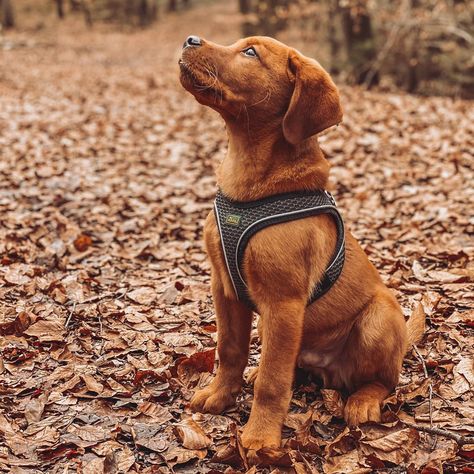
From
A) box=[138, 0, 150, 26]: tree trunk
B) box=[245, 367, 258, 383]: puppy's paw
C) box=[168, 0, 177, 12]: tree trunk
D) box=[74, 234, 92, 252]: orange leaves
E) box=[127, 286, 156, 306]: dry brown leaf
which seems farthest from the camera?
box=[168, 0, 177, 12]: tree trunk

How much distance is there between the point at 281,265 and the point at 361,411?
103cm

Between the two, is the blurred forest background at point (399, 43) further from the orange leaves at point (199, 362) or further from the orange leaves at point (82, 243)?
the orange leaves at point (199, 362)

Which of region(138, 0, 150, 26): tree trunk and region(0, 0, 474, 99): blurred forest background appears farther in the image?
region(138, 0, 150, 26): tree trunk

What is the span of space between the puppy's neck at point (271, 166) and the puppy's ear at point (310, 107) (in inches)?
5.5

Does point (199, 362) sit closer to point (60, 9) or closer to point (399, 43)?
point (399, 43)

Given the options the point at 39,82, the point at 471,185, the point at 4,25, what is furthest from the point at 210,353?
the point at 4,25

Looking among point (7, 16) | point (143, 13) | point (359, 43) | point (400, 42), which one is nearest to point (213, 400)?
point (400, 42)

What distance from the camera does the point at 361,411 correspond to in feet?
11.6

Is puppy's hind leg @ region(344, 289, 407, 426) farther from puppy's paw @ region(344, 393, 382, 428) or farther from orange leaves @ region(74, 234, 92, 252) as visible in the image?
orange leaves @ region(74, 234, 92, 252)

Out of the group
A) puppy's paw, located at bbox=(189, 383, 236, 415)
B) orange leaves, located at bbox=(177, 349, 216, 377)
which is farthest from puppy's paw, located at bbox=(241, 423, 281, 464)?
orange leaves, located at bbox=(177, 349, 216, 377)

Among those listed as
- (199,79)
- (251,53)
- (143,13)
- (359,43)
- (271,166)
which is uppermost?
(251,53)

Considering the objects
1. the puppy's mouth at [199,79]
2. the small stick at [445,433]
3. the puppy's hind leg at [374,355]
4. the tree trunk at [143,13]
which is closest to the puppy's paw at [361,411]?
the puppy's hind leg at [374,355]

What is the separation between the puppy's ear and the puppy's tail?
170cm

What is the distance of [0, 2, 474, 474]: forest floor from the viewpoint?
339 centimetres
